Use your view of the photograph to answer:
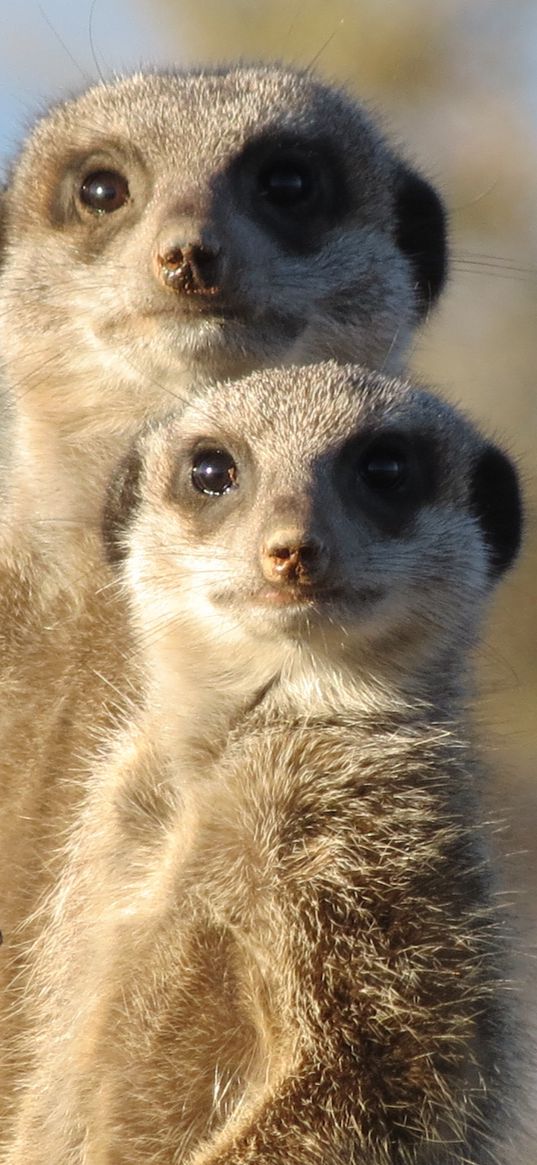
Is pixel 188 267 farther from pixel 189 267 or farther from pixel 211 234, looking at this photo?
pixel 211 234

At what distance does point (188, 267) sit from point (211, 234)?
0.39ft

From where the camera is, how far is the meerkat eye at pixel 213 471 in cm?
276

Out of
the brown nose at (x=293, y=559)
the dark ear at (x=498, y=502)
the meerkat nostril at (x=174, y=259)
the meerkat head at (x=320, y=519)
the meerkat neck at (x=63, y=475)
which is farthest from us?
the meerkat neck at (x=63, y=475)

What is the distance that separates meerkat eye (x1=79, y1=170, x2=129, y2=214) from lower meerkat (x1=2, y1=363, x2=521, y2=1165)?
1.63ft

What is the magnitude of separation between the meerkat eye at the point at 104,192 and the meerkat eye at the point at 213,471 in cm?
58

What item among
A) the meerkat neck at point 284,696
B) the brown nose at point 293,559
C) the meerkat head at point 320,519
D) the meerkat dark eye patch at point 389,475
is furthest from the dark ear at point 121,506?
the brown nose at point 293,559

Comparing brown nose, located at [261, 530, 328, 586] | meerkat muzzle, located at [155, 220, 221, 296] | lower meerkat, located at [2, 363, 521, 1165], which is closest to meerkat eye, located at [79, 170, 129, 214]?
meerkat muzzle, located at [155, 220, 221, 296]

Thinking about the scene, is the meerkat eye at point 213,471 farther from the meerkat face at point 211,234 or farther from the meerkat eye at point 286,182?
the meerkat eye at point 286,182

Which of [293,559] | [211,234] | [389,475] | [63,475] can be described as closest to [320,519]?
[293,559]

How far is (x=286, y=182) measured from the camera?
3115mm

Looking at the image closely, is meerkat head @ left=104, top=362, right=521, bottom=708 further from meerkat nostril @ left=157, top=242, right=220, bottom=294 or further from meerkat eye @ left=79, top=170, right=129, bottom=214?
meerkat eye @ left=79, top=170, right=129, bottom=214

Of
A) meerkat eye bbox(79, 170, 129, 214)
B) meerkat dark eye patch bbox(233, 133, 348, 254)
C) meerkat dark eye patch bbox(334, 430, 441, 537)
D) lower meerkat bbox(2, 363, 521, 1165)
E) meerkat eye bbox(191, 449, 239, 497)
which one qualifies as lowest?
lower meerkat bbox(2, 363, 521, 1165)

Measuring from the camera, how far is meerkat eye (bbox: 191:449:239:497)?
9.06 feet

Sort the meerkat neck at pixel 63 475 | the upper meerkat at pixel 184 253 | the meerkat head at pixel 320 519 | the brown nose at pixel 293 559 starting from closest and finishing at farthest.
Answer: the brown nose at pixel 293 559, the meerkat head at pixel 320 519, the upper meerkat at pixel 184 253, the meerkat neck at pixel 63 475
